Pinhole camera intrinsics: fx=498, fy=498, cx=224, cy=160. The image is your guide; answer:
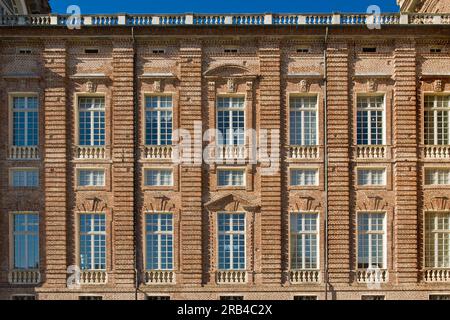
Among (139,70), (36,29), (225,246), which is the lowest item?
(225,246)

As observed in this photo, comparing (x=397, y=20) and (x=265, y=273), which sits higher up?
(x=397, y=20)

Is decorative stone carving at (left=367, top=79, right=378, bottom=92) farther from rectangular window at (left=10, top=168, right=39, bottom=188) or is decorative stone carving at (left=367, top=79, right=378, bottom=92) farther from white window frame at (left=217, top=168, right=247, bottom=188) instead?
rectangular window at (left=10, top=168, right=39, bottom=188)

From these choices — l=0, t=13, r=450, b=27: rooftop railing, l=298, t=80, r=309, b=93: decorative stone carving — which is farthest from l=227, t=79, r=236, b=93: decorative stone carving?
l=298, t=80, r=309, b=93: decorative stone carving

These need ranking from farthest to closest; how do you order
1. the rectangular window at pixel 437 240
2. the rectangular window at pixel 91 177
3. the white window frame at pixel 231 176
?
the rectangular window at pixel 91 177, the white window frame at pixel 231 176, the rectangular window at pixel 437 240

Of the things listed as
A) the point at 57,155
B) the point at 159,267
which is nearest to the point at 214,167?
the point at 159,267

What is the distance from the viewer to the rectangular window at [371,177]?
24.4 m

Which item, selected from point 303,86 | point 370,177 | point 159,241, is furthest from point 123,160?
point 370,177

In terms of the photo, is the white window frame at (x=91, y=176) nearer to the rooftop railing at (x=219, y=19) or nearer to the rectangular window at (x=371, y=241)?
the rooftop railing at (x=219, y=19)

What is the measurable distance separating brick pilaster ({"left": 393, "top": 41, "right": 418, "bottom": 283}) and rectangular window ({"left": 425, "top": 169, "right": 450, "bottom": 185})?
0.83 m

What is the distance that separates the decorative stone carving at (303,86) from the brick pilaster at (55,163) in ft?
37.6

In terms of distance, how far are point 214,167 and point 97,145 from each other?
585cm

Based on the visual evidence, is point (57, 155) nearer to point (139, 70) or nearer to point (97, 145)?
point (97, 145)

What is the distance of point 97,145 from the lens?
80.2 ft

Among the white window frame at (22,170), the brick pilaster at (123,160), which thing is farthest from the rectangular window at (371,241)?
the white window frame at (22,170)
